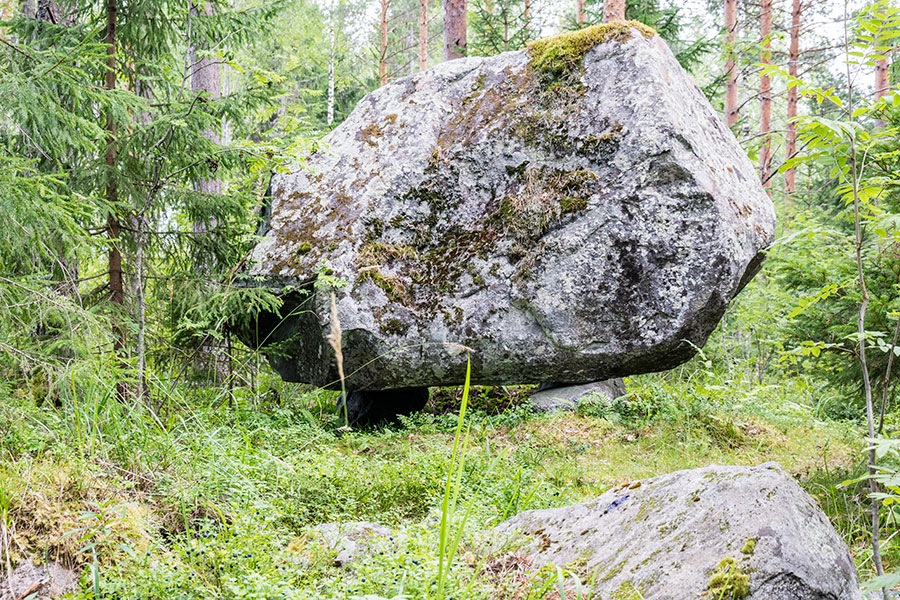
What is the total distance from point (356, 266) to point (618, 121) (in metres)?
2.38

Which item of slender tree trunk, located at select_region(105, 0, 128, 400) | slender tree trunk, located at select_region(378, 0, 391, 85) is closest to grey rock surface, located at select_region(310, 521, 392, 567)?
slender tree trunk, located at select_region(105, 0, 128, 400)

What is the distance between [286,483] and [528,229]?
2750mm

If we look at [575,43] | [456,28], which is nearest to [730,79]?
[456,28]

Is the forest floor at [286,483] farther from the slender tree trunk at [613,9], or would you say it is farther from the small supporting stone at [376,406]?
the slender tree trunk at [613,9]

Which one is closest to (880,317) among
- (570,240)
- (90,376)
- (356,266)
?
(570,240)

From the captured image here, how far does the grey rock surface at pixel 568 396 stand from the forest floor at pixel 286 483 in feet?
1.50

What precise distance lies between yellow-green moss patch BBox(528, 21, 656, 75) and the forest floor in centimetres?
319

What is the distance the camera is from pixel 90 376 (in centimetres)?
340

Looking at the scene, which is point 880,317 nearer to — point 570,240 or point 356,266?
point 570,240

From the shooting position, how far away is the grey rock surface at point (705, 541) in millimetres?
1788

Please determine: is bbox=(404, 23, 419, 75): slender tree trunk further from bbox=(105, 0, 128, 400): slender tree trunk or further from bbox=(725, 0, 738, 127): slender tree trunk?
bbox=(105, 0, 128, 400): slender tree trunk

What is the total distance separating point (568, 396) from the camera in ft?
22.0

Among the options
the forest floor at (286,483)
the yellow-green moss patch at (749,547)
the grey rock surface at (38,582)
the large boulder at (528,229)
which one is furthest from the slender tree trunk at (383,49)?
the yellow-green moss patch at (749,547)

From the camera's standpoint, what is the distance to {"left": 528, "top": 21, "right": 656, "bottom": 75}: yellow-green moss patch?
17.0ft
